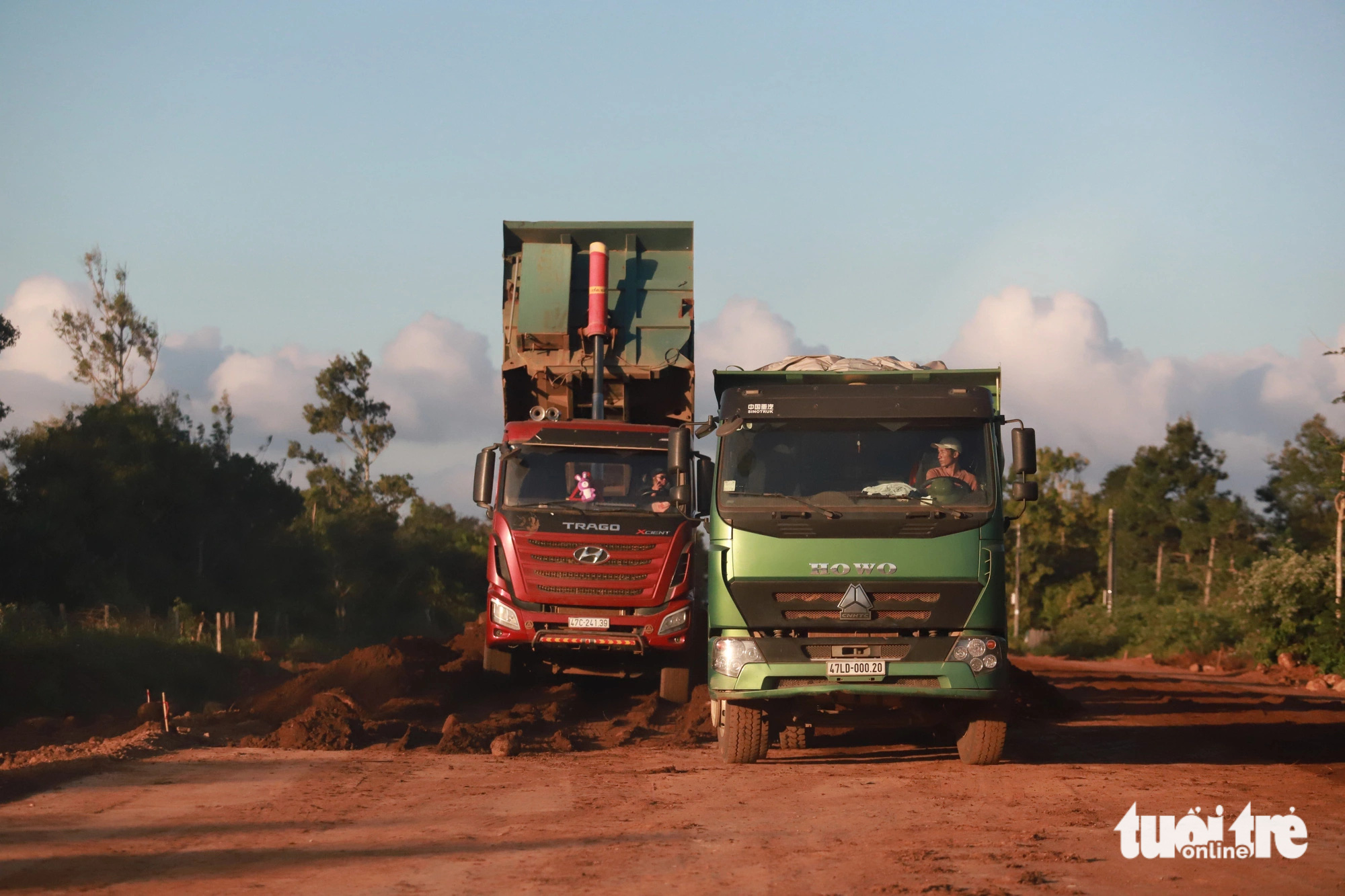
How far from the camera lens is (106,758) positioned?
9781 millimetres

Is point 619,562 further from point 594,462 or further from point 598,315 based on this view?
point 598,315

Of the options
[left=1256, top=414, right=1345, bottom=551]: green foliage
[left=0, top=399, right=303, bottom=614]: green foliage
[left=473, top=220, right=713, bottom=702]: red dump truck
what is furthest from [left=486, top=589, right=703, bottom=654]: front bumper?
[left=1256, top=414, right=1345, bottom=551]: green foliage

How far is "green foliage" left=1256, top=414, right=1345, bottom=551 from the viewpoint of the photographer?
4612cm

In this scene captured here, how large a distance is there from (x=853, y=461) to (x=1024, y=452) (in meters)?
1.27

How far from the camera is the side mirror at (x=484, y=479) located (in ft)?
43.3

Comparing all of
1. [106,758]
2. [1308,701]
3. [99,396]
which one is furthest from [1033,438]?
[99,396]

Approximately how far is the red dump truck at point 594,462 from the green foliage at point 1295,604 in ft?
47.2

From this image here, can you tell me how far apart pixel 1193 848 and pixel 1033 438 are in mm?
3621

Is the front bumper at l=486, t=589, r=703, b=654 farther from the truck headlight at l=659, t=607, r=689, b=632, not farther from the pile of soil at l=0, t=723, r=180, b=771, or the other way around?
the pile of soil at l=0, t=723, r=180, b=771

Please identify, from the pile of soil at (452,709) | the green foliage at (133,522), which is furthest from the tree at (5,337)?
the pile of soil at (452,709)

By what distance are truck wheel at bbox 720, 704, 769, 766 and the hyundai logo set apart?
3.23 meters

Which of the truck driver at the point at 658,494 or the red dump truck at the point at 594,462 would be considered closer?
the red dump truck at the point at 594,462

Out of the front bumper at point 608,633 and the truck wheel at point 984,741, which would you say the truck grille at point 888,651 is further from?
the front bumper at point 608,633

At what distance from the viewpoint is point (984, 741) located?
986 centimetres
